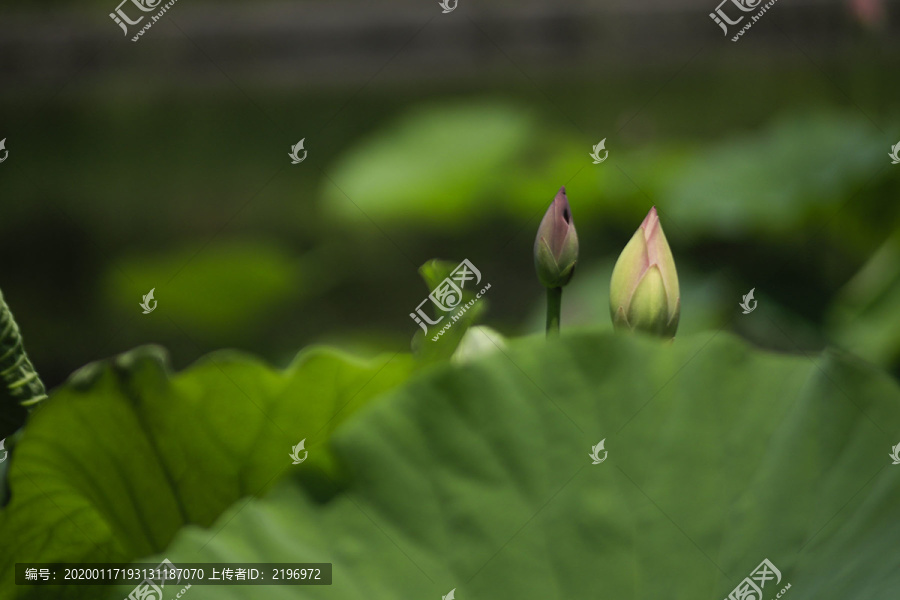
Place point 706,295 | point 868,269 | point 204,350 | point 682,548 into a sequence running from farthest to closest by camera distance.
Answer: point 204,350 → point 706,295 → point 868,269 → point 682,548

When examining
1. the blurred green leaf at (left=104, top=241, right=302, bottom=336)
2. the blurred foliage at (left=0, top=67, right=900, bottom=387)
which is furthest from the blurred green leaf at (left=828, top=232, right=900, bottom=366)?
the blurred green leaf at (left=104, top=241, right=302, bottom=336)

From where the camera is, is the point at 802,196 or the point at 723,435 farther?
the point at 802,196

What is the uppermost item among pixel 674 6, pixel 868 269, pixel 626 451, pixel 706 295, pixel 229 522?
pixel 674 6

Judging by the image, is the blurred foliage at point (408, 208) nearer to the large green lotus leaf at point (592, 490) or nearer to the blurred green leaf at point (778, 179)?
the blurred green leaf at point (778, 179)

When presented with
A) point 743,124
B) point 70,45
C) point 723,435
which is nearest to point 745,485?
point 723,435

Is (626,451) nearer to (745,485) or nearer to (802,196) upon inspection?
(745,485)

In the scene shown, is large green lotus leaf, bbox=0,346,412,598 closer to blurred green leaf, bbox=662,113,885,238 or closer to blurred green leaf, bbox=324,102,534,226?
blurred green leaf, bbox=662,113,885,238
